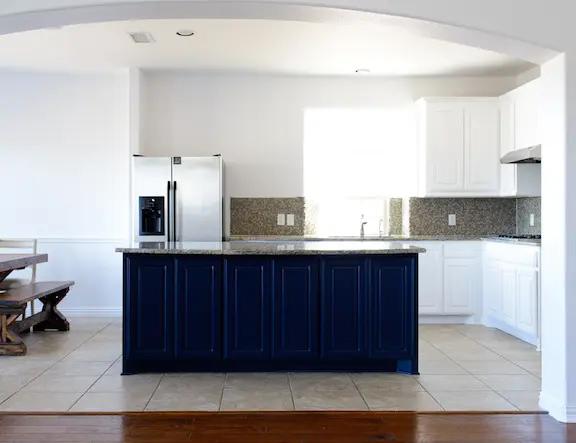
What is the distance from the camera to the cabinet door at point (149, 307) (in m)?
4.30

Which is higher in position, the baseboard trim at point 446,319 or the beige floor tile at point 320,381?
the baseboard trim at point 446,319

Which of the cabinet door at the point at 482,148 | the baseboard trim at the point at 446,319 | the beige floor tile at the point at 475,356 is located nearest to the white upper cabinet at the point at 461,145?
the cabinet door at the point at 482,148

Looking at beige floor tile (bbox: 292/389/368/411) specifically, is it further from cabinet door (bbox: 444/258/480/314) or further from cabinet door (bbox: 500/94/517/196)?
cabinet door (bbox: 500/94/517/196)

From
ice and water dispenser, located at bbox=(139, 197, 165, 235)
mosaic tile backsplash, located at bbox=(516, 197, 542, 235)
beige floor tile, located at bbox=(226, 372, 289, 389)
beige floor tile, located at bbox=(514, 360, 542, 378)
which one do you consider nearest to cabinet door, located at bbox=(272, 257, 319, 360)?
beige floor tile, located at bbox=(226, 372, 289, 389)

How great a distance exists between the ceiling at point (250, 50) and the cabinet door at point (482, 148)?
46cm

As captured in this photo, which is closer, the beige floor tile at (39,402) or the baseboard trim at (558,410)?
the baseboard trim at (558,410)

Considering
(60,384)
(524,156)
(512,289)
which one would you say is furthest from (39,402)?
(524,156)

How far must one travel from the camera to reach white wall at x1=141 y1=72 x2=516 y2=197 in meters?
6.81

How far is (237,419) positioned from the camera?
3.45 m

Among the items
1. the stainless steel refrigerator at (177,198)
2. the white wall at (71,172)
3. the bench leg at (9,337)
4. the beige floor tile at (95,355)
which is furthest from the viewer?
the white wall at (71,172)

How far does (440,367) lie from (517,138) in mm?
2683

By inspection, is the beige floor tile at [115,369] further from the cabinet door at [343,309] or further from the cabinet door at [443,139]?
the cabinet door at [443,139]

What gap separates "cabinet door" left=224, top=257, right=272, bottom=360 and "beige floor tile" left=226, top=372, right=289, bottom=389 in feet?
0.44

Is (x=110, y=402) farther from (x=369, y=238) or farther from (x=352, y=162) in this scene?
(x=352, y=162)
